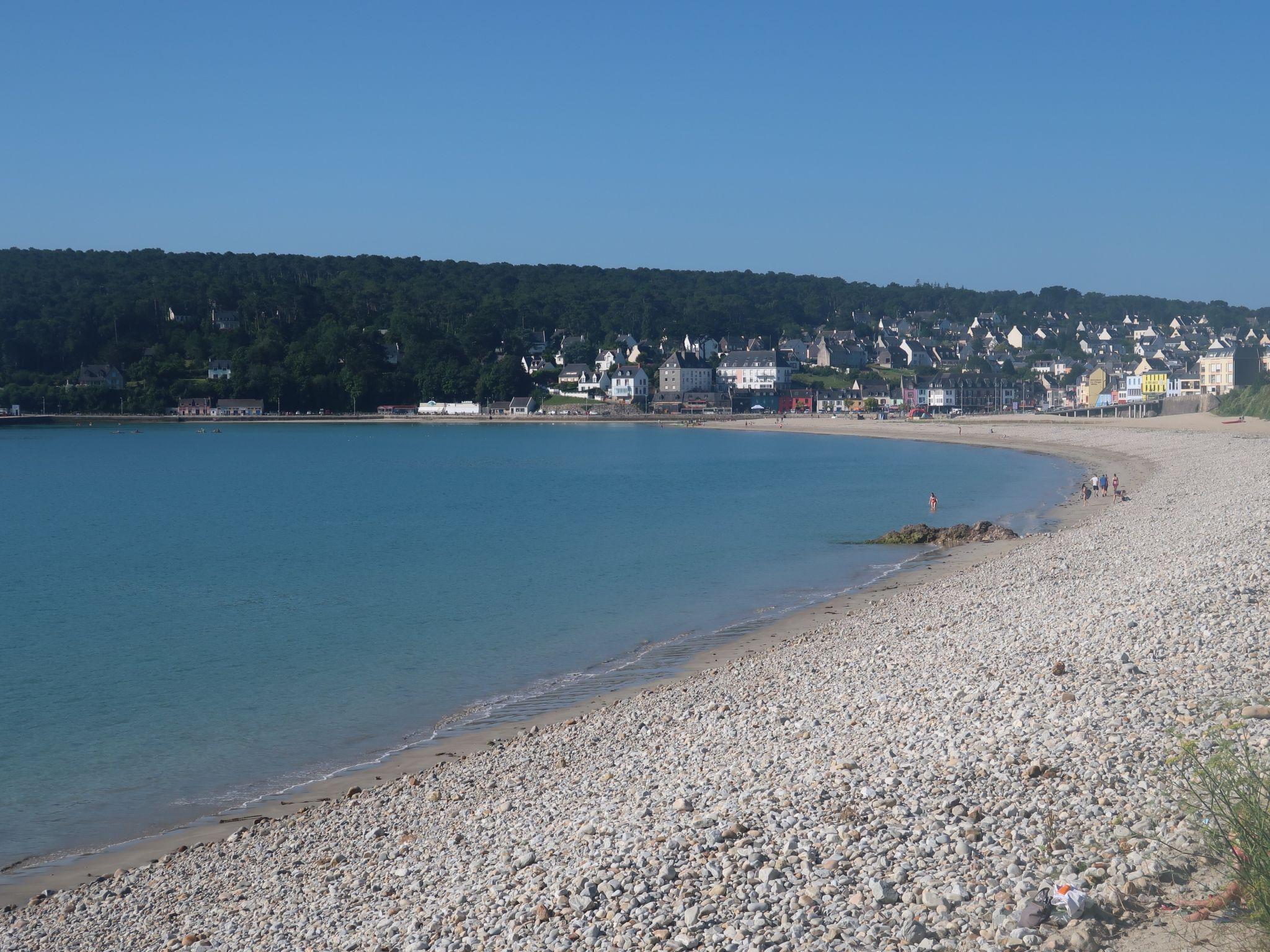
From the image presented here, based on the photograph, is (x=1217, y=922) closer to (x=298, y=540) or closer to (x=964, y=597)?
(x=964, y=597)

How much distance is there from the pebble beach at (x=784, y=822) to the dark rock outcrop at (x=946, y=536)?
37.1ft

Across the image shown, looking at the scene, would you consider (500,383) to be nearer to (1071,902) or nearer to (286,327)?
(286,327)

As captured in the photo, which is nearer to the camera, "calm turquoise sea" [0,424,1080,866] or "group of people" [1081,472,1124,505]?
"calm turquoise sea" [0,424,1080,866]

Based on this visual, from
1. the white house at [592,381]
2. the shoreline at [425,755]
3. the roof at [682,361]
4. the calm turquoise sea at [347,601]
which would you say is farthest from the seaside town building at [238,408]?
the shoreline at [425,755]

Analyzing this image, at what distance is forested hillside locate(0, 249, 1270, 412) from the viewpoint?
128125 millimetres

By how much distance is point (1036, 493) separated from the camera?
3619cm

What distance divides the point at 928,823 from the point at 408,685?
8853 millimetres

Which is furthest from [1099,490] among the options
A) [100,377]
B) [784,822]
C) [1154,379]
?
[100,377]

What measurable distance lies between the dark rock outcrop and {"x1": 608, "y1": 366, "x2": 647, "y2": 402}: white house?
338 ft

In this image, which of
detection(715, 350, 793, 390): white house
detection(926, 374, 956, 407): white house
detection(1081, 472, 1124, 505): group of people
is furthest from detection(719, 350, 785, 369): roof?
detection(1081, 472, 1124, 505): group of people

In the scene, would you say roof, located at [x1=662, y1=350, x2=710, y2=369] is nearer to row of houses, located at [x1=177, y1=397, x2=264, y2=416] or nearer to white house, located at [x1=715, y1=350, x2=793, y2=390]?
white house, located at [x1=715, y1=350, x2=793, y2=390]

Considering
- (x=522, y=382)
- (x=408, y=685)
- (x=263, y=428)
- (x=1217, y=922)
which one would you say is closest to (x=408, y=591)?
(x=408, y=685)

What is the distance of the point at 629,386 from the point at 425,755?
119021 mm

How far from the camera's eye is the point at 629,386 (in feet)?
423
